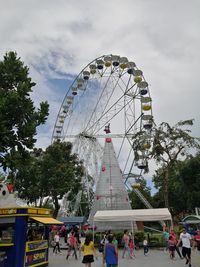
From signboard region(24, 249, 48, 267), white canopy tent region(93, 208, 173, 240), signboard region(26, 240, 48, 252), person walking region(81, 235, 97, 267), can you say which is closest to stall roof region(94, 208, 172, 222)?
white canopy tent region(93, 208, 173, 240)

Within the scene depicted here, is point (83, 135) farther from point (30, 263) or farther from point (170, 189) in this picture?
point (170, 189)

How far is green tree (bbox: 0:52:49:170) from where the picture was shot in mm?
14586

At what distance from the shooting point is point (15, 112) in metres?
15.0

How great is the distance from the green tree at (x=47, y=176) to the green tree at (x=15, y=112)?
20.7 meters

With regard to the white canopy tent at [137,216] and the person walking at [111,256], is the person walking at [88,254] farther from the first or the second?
the white canopy tent at [137,216]

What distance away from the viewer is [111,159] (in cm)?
3462

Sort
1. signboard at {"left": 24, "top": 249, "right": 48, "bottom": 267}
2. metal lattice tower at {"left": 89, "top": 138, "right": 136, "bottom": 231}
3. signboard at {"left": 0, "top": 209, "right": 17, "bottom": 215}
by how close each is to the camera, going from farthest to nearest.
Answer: metal lattice tower at {"left": 89, "top": 138, "right": 136, "bottom": 231} → signboard at {"left": 24, "top": 249, "right": 48, "bottom": 267} → signboard at {"left": 0, "top": 209, "right": 17, "bottom": 215}

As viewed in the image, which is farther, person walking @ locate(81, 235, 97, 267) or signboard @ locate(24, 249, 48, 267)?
signboard @ locate(24, 249, 48, 267)

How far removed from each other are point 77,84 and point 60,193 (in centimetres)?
1338

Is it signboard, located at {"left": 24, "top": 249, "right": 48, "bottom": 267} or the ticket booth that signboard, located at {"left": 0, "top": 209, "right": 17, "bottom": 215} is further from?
signboard, located at {"left": 24, "top": 249, "right": 48, "bottom": 267}

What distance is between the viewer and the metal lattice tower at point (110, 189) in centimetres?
3266

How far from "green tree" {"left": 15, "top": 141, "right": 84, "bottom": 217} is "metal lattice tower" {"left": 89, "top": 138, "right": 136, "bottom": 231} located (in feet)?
14.6

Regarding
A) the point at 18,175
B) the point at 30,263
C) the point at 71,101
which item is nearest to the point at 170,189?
the point at 71,101

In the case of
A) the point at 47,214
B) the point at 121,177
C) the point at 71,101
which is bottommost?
the point at 47,214
